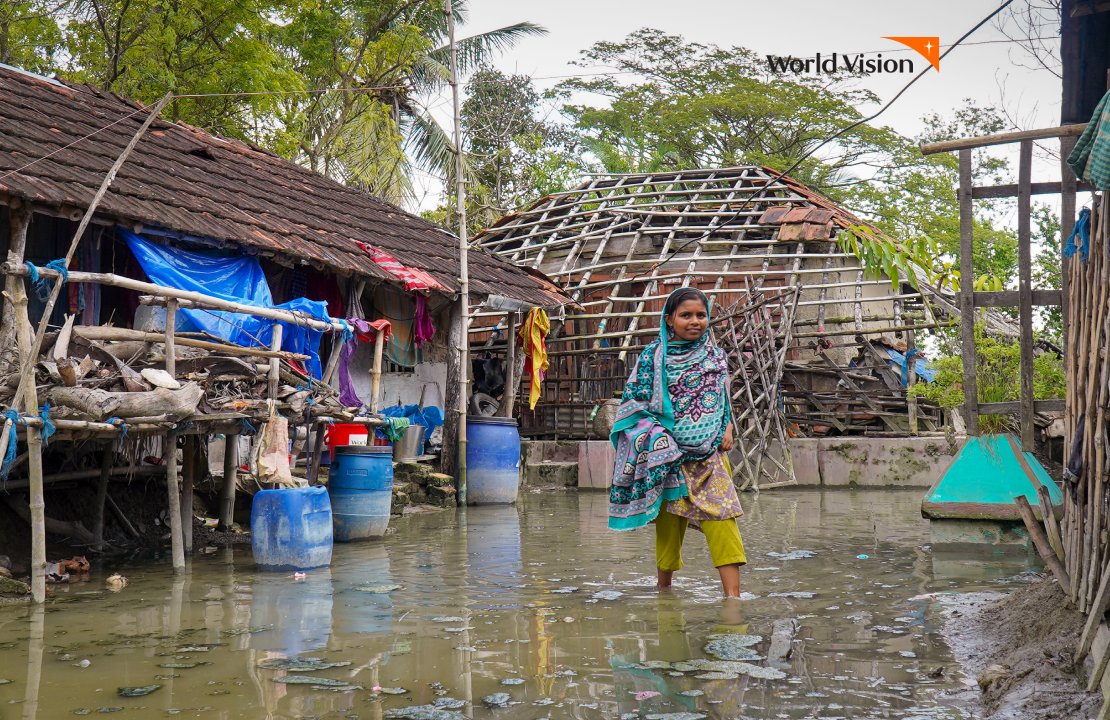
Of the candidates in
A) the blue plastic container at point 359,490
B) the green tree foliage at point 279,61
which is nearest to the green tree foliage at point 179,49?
the green tree foliage at point 279,61

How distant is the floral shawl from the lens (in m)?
5.30

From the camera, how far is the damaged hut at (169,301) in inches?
243

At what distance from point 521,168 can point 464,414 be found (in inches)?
583

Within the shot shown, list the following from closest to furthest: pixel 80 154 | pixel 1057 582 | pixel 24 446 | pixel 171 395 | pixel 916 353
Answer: pixel 1057 582 → pixel 171 395 → pixel 24 446 → pixel 80 154 → pixel 916 353

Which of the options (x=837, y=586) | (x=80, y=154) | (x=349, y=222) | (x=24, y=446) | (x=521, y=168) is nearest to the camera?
(x=837, y=586)

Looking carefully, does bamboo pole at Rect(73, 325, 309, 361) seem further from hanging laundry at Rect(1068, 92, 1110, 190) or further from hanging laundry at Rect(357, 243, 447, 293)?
hanging laundry at Rect(1068, 92, 1110, 190)

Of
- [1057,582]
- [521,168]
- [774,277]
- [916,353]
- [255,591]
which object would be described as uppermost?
[521,168]

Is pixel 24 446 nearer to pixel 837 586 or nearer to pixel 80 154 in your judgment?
pixel 80 154

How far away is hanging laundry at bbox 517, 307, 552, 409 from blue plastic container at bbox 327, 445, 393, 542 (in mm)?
5323

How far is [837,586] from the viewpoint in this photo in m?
5.80

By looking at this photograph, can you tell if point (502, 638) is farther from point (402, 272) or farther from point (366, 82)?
point (366, 82)

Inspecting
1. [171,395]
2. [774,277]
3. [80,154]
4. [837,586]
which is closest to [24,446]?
[171,395]

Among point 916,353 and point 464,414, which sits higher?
point 916,353

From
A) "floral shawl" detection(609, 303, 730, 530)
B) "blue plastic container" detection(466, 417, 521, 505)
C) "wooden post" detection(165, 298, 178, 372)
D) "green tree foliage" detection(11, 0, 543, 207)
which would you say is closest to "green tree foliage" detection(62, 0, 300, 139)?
"green tree foliage" detection(11, 0, 543, 207)
